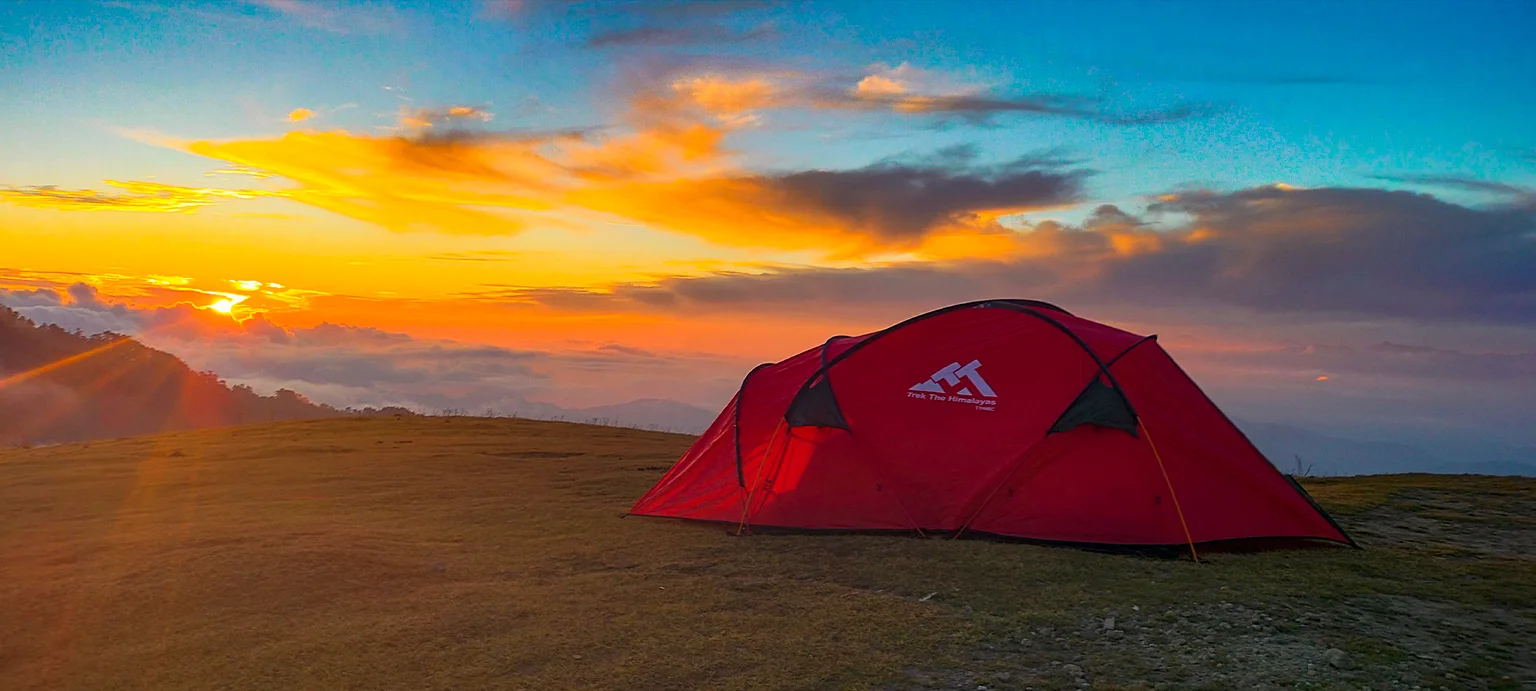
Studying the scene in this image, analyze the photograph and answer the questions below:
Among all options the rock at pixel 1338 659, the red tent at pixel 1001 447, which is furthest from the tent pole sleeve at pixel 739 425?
the rock at pixel 1338 659

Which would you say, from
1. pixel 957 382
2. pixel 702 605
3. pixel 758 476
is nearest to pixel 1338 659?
pixel 702 605

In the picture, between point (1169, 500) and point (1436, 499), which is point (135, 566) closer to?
point (1169, 500)

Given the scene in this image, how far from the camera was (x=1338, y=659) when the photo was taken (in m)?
5.12

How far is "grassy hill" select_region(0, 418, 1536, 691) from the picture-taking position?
511cm

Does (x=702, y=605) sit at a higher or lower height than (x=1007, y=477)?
lower

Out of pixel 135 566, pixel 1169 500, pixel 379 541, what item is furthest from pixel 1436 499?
pixel 135 566

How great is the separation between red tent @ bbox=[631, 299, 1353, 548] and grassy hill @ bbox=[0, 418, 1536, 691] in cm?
48

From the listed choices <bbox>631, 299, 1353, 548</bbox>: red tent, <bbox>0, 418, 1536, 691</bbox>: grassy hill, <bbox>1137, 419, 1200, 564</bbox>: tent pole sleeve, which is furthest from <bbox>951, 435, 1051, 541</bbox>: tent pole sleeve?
<bbox>1137, 419, 1200, 564</bbox>: tent pole sleeve

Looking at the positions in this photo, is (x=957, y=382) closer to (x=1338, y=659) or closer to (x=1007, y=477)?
(x=1007, y=477)

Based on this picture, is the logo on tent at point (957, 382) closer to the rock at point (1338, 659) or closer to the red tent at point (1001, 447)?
the red tent at point (1001, 447)

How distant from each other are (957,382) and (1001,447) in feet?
2.52

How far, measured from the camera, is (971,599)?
21.1 ft

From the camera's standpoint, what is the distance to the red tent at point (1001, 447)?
841 cm

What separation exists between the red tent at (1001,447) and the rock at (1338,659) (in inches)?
112
